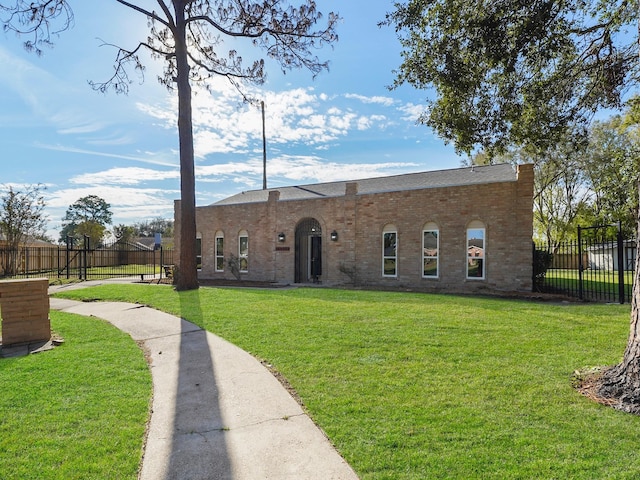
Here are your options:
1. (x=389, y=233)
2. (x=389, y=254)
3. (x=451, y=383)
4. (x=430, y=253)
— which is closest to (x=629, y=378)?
(x=451, y=383)

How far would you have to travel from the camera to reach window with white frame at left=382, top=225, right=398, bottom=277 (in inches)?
595

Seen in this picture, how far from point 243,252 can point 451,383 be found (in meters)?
15.9

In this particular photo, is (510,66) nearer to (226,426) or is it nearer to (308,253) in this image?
(226,426)

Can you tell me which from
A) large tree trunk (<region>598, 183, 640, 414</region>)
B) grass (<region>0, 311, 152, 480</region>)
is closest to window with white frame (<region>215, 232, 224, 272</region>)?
grass (<region>0, 311, 152, 480</region>)

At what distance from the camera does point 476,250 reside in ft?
44.8

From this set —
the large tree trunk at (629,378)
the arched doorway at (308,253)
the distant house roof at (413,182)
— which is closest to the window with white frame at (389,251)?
the distant house roof at (413,182)

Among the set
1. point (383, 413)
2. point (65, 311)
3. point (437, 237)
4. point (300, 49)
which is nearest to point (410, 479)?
point (383, 413)

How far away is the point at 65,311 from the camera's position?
9.43m

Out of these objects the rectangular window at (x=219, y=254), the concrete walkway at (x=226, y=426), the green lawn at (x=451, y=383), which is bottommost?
the concrete walkway at (x=226, y=426)

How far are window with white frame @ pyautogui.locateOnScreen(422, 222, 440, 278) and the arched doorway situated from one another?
5032 mm

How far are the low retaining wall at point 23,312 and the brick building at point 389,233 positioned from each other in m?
11.1

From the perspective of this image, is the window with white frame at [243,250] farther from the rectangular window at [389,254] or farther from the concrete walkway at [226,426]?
the concrete walkway at [226,426]

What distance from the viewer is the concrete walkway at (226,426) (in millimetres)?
2654

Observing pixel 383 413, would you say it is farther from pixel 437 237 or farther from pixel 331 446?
pixel 437 237
